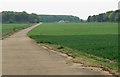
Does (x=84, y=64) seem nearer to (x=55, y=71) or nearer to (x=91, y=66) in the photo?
(x=91, y=66)

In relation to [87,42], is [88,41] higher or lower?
lower

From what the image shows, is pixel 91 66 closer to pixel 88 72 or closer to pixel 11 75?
pixel 88 72

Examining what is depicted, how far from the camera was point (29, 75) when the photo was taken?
1251 cm

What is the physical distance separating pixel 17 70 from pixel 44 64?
2.13 metres

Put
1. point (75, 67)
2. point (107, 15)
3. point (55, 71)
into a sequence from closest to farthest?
point (55, 71)
point (75, 67)
point (107, 15)

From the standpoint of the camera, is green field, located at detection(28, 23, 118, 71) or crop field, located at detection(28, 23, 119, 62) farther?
crop field, located at detection(28, 23, 119, 62)

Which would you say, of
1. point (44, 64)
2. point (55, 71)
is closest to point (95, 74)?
point (55, 71)

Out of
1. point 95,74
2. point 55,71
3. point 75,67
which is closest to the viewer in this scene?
point 95,74

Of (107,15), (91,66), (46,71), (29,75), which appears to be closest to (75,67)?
(91,66)

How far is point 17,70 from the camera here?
1399 centimetres

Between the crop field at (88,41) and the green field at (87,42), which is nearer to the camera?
the green field at (87,42)

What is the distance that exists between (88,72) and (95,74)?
2.00 ft

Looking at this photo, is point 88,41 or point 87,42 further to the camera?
point 88,41

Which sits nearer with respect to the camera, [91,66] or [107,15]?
[91,66]
